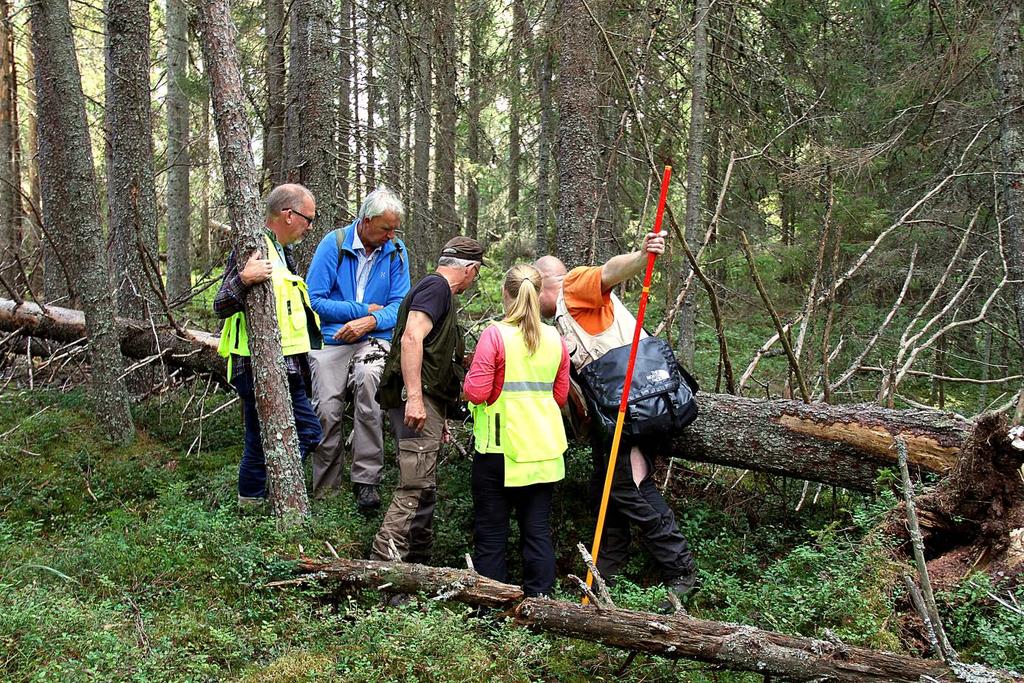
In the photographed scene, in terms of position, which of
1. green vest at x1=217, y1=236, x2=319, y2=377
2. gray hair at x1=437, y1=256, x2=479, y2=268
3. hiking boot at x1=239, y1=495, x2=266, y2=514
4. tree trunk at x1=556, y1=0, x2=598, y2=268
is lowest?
hiking boot at x1=239, y1=495, x2=266, y2=514

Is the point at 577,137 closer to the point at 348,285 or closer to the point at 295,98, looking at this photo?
the point at 348,285

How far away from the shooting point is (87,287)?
253 inches

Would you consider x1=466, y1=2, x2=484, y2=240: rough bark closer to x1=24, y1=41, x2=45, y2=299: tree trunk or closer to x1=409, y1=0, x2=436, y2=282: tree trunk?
x1=409, y1=0, x2=436, y2=282: tree trunk

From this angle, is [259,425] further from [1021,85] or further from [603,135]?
[1021,85]

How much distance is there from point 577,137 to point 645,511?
3.66 metres

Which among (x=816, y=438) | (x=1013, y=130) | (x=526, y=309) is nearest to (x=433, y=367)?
(x=526, y=309)

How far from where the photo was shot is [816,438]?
533cm

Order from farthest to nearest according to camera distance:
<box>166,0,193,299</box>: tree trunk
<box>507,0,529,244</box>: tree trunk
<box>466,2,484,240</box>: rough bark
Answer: <box>166,0,193,299</box>: tree trunk
<box>466,2,484,240</box>: rough bark
<box>507,0,529,244</box>: tree trunk

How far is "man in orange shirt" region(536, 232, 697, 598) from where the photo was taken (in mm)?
5137

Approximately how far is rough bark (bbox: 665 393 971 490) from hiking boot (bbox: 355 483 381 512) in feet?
7.09

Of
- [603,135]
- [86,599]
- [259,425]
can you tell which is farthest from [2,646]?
[603,135]

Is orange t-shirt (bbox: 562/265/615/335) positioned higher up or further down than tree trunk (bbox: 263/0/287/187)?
further down

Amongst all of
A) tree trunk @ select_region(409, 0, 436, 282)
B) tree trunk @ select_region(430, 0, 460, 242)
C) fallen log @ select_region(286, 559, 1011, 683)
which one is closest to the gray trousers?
fallen log @ select_region(286, 559, 1011, 683)

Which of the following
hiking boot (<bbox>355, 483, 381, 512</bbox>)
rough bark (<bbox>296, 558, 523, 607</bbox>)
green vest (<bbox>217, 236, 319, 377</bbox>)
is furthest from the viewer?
hiking boot (<bbox>355, 483, 381, 512</bbox>)
